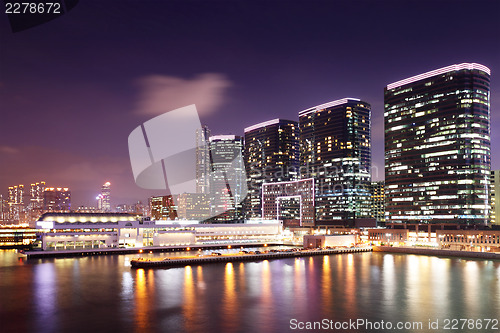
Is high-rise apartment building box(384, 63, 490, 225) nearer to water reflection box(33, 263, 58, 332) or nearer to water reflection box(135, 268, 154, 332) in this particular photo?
water reflection box(135, 268, 154, 332)

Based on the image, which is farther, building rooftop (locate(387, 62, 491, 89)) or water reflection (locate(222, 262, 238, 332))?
building rooftop (locate(387, 62, 491, 89))

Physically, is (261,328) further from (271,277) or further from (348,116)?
(348,116)

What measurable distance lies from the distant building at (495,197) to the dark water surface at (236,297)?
8285cm

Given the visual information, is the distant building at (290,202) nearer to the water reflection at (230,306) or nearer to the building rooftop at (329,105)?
the building rooftop at (329,105)

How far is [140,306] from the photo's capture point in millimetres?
44000

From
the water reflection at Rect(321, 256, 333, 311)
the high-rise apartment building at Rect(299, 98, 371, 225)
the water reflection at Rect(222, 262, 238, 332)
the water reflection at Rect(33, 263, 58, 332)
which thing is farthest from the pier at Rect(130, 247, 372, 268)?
the high-rise apartment building at Rect(299, 98, 371, 225)

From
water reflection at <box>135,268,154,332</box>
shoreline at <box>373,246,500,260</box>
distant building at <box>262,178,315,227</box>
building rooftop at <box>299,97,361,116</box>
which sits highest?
building rooftop at <box>299,97,361,116</box>

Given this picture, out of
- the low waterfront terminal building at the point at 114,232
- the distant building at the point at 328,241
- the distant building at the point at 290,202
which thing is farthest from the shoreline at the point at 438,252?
the distant building at the point at 290,202

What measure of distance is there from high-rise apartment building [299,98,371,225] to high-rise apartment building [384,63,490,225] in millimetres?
20910

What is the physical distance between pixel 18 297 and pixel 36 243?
61.2 metres

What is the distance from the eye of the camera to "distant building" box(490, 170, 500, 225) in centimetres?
14562

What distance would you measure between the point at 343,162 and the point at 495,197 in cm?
5182

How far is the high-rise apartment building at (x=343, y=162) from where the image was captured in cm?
16025

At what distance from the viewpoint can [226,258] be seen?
3371 inches
